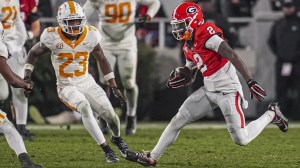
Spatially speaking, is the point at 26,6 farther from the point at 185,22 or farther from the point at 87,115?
the point at 185,22

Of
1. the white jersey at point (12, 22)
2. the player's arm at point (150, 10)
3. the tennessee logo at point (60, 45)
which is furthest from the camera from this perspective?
the player's arm at point (150, 10)

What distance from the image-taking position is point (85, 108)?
328 inches

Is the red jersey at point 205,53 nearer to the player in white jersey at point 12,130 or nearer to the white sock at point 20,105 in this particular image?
the player in white jersey at point 12,130

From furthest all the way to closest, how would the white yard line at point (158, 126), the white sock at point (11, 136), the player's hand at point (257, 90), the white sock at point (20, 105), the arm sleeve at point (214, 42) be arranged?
1. the white yard line at point (158, 126)
2. the white sock at point (20, 105)
3. the arm sleeve at point (214, 42)
4. the player's hand at point (257, 90)
5. the white sock at point (11, 136)

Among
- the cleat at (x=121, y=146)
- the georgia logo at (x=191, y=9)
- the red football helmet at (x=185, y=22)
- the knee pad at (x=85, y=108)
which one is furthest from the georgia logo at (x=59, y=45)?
the georgia logo at (x=191, y=9)

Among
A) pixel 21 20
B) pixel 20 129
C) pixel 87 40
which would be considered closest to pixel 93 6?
pixel 21 20

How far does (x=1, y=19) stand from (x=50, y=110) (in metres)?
3.45

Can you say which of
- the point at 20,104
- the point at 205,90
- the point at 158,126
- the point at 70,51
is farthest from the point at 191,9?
the point at 158,126

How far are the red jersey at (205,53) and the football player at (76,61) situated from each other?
0.81 meters

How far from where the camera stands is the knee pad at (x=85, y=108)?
829cm

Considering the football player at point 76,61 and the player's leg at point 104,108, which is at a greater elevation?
the football player at point 76,61

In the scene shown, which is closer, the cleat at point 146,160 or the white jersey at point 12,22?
the cleat at point 146,160

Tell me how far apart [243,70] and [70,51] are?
1.89 meters

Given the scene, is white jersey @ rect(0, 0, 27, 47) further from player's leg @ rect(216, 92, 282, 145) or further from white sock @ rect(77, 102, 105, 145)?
player's leg @ rect(216, 92, 282, 145)
